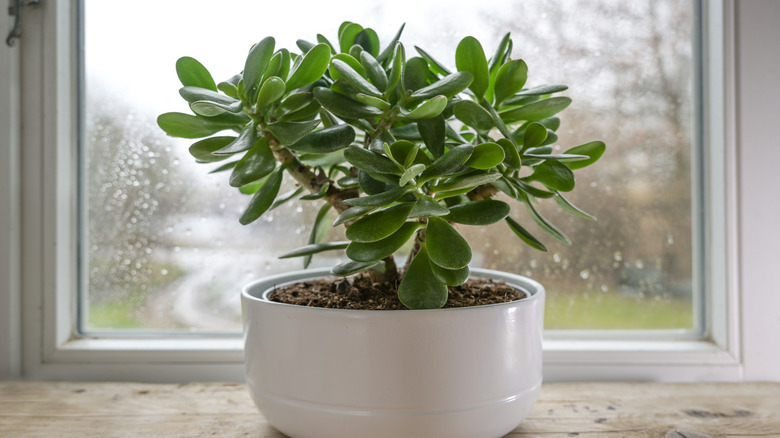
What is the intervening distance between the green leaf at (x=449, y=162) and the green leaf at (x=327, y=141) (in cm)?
9

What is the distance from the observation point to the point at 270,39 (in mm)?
544

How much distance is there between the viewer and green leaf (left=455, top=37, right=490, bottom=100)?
0.57 metres

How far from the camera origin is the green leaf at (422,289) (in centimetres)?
54

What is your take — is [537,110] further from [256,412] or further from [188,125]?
[256,412]

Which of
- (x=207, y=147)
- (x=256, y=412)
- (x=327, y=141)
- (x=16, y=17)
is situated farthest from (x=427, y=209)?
(x=16, y=17)

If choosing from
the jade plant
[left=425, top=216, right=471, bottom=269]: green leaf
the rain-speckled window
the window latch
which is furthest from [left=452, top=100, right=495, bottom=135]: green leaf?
the window latch

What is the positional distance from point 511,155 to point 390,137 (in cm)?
12

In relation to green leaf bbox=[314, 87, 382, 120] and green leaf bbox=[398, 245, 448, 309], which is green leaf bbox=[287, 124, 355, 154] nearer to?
green leaf bbox=[314, 87, 382, 120]

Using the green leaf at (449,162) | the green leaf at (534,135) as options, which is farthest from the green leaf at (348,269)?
the green leaf at (534,135)

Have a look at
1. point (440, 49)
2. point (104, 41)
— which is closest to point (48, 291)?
point (104, 41)

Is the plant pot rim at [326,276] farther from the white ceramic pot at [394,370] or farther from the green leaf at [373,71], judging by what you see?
the green leaf at [373,71]

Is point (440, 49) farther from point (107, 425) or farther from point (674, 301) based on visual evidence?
point (107, 425)

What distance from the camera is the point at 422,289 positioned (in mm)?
542

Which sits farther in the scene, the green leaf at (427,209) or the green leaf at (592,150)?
the green leaf at (592,150)
